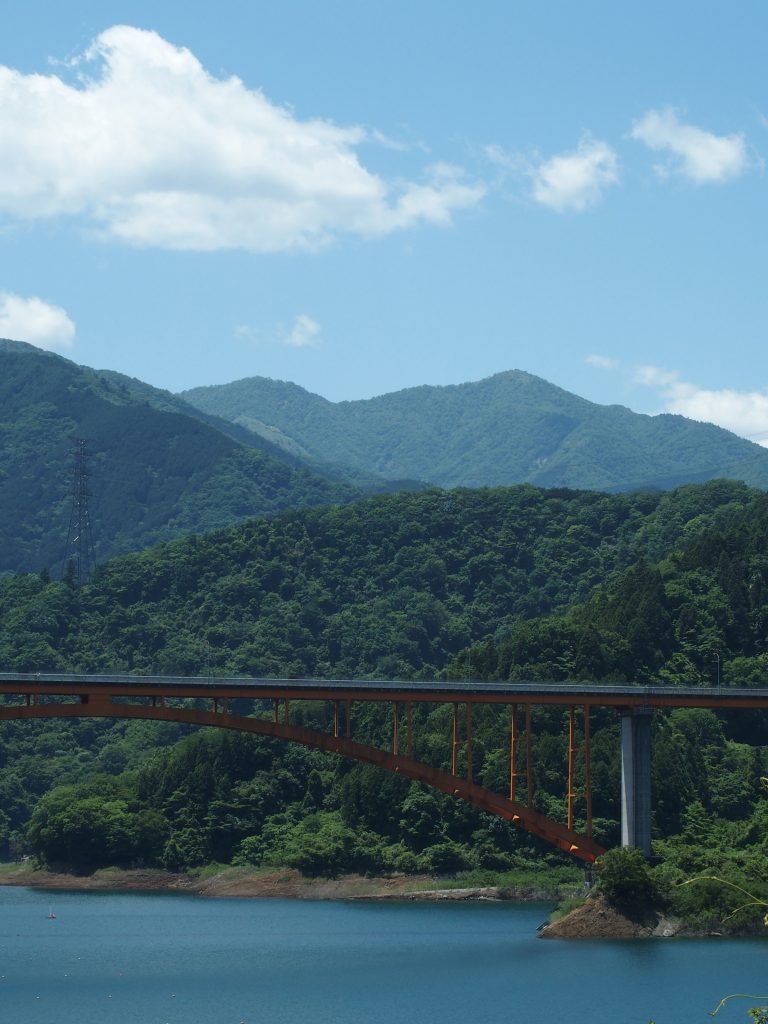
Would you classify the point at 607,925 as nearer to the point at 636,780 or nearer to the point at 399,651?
the point at 636,780

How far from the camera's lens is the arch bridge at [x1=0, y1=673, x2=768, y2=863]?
7675 cm

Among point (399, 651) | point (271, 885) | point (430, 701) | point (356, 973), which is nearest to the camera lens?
point (356, 973)

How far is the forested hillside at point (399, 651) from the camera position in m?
107

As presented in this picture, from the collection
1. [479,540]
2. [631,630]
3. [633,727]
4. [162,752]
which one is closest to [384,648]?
[479,540]

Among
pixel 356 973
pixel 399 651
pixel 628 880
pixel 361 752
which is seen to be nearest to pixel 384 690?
pixel 361 752

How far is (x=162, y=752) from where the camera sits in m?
142

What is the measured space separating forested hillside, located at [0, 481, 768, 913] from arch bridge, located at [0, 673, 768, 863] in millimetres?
4721

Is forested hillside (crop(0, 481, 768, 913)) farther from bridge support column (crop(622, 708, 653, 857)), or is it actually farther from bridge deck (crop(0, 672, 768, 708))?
bridge deck (crop(0, 672, 768, 708))

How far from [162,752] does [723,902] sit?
2747 inches

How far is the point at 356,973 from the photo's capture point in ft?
235

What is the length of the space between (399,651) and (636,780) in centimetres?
8488

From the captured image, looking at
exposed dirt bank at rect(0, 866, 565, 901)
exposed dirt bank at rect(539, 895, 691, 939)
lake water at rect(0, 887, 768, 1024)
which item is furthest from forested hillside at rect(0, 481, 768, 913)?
lake water at rect(0, 887, 768, 1024)

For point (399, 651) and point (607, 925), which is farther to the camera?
point (399, 651)

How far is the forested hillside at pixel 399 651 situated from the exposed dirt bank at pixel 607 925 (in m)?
2.74
